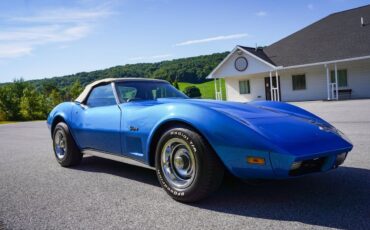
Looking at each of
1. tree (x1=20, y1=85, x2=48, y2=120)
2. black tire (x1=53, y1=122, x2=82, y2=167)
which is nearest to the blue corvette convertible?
black tire (x1=53, y1=122, x2=82, y2=167)

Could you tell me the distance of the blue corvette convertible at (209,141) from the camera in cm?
292

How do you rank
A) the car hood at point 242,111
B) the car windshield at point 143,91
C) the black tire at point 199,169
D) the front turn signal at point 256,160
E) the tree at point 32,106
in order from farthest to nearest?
the tree at point 32,106, the car windshield at point 143,91, the car hood at point 242,111, the black tire at point 199,169, the front turn signal at point 256,160

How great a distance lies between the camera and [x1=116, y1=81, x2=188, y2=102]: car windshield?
15.2 feet

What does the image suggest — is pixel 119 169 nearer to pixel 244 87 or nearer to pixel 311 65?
pixel 311 65

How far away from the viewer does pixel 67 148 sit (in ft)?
17.4

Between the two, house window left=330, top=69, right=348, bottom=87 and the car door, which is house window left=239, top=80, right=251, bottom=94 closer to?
house window left=330, top=69, right=348, bottom=87

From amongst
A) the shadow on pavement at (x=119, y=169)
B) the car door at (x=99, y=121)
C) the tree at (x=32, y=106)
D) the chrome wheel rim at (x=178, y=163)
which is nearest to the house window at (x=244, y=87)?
the tree at (x=32, y=106)

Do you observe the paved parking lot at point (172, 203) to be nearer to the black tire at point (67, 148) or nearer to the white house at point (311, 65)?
the black tire at point (67, 148)

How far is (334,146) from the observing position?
3145 mm

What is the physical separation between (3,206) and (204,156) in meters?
2.20

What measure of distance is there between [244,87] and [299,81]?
4885 mm

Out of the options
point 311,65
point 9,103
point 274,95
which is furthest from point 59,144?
point 9,103

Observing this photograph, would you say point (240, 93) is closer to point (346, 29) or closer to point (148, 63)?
point (346, 29)

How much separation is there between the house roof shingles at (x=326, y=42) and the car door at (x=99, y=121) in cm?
1971
